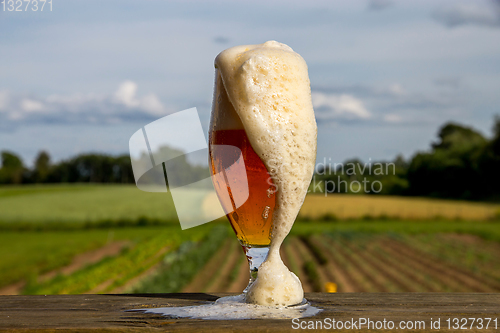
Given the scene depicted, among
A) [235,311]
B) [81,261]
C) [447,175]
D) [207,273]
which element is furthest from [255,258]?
[447,175]

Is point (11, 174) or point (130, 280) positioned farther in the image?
point (11, 174)

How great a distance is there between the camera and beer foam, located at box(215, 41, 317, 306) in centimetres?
164

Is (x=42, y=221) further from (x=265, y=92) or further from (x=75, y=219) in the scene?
(x=265, y=92)

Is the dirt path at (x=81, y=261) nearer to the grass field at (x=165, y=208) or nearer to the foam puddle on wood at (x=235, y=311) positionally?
the grass field at (x=165, y=208)

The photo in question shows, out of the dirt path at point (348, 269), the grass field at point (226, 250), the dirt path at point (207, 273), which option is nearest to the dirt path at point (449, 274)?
the grass field at point (226, 250)

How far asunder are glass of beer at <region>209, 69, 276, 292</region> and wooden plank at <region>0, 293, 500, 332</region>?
29cm

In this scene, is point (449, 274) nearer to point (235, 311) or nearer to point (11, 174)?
point (235, 311)

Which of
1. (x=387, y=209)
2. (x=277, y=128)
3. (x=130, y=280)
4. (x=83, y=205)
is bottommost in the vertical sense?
(x=130, y=280)

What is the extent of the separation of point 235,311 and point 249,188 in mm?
408

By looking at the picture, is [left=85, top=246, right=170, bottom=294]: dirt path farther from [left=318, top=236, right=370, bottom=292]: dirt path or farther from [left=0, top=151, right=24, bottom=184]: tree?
[left=0, top=151, right=24, bottom=184]: tree

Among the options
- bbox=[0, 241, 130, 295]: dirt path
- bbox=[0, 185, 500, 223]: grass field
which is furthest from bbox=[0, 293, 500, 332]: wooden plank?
bbox=[0, 185, 500, 223]: grass field

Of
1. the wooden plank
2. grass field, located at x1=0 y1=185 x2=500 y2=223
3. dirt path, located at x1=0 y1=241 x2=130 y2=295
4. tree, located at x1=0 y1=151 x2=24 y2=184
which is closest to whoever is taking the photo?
the wooden plank

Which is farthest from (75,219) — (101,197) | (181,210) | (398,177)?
(181,210)

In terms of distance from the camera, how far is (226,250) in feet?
62.3
